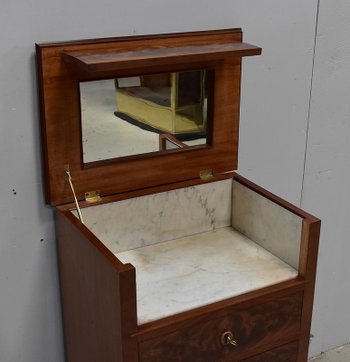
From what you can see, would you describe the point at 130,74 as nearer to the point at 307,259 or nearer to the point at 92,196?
the point at 92,196

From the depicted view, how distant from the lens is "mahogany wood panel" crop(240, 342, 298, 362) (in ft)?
3.88

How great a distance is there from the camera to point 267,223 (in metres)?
1.26

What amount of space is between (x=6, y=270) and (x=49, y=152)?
0.25 metres

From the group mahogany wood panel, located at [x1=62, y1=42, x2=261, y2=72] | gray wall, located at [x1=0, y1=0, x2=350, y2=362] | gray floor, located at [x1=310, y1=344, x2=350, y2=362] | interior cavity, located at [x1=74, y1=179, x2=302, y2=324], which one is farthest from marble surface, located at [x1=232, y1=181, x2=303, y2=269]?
gray floor, located at [x1=310, y1=344, x2=350, y2=362]

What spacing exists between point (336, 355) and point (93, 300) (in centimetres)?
95

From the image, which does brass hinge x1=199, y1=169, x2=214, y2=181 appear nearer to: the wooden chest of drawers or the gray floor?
the wooden chest of drawers

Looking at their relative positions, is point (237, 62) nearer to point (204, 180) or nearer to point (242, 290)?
point (204, 180)

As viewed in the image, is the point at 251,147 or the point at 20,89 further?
the point at 251,147

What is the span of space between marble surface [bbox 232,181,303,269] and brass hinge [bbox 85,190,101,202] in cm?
29

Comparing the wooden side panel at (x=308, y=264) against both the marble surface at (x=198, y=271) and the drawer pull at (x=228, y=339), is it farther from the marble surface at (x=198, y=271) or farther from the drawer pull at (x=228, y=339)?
the drawer pull at (x=228, y=339)

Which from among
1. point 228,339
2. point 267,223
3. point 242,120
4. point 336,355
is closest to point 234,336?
point 228,339

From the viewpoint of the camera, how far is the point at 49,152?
118 cm

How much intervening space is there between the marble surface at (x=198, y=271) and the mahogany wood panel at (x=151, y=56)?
14.8 inches

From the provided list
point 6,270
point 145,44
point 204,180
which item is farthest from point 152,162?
point 6,270
